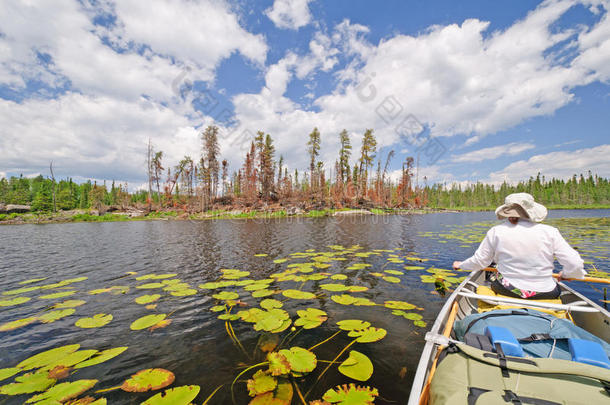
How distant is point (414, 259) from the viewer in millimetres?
10094

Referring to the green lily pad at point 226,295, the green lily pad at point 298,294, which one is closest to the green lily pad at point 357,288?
the green lily pad at point 298,294

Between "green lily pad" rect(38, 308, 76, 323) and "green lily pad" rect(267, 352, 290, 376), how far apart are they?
17.4ft

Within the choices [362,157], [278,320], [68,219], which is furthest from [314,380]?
[68,219]

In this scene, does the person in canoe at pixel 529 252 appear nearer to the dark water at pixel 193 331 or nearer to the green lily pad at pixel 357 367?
the dark water at pixel 193 331

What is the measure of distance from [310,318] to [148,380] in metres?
2.89

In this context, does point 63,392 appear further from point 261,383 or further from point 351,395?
point 351,395

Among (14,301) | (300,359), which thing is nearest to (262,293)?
(300,359)

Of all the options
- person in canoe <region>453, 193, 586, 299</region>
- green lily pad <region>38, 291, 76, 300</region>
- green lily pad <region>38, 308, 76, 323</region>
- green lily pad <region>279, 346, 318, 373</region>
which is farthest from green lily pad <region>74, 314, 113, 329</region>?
person in canoe <region>453, 193, 586, 299</region>

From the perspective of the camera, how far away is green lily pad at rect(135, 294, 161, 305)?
587cm

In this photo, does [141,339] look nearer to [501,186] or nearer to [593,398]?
[593,398]

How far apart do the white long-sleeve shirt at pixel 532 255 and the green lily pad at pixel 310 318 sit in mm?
3411

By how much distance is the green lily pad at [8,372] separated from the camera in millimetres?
3318

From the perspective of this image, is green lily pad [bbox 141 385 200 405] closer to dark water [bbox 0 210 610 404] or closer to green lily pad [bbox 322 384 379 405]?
dark water [bbox 0 210 610 404]

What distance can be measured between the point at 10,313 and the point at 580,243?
24954 millimetres
